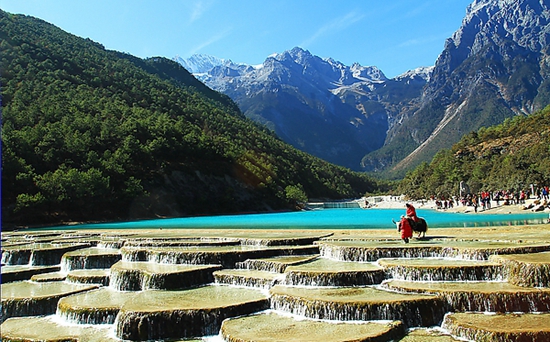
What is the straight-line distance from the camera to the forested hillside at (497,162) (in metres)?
83.2

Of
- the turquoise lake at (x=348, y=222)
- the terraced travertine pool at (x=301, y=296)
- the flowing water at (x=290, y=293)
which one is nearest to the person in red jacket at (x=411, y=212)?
the flowing water at (x=290, y=293)

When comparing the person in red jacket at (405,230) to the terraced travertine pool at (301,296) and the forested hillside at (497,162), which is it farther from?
the forested hillside at (497,162)

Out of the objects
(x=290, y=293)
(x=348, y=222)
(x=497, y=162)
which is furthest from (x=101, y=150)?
(x=497, y=162)

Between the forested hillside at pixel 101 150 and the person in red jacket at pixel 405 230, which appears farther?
the forested hillside at pixel 101 150

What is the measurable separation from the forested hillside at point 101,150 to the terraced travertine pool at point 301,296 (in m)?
46.7

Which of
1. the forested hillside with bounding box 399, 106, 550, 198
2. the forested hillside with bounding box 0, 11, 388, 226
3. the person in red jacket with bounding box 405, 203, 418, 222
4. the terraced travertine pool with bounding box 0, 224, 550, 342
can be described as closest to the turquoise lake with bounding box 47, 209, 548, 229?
the forested hillside with bounding box 0, 11, 388, 226

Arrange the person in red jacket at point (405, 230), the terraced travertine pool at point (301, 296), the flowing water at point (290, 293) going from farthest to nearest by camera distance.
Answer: the person in red jacket at point (405, 230)
the flowing water at point (290, 293)
the terraced travertine pool at point (301, 296)

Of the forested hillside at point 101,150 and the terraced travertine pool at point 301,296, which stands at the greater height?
the forested hillside at point 101,150

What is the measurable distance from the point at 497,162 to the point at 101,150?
8392 cm

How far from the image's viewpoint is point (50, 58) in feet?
391

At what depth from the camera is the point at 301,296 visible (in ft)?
45.6

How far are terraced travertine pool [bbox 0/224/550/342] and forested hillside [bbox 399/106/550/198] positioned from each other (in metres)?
69.3

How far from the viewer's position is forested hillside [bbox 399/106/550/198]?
83.2 metres

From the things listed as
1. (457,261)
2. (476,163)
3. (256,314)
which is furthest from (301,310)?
(476,163)
